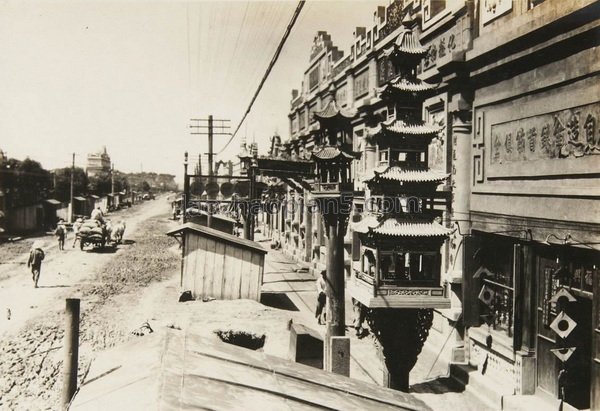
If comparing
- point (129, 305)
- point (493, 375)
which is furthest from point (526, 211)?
point (129, 305)

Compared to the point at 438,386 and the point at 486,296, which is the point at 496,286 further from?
the point at 438,386

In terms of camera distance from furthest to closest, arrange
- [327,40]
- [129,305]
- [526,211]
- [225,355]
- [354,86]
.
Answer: [327,40]
[354,86]
[129,305]
[526,211]
[225,355]

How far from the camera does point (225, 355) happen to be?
5020 millimetres

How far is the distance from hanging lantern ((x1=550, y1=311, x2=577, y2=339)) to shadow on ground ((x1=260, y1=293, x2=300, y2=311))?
11.7 meters

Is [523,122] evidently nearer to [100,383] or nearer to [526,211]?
[526,211]

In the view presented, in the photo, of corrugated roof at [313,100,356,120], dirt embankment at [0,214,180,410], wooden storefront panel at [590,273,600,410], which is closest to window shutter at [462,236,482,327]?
wooden storefront panel at [590,273,600,410]

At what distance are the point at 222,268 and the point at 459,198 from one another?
10.2m

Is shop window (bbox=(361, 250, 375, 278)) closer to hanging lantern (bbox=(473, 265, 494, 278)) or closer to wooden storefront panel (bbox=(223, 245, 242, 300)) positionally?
hanging lantern (bbox=(473, 265, 494, 278))

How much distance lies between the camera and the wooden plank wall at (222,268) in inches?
743

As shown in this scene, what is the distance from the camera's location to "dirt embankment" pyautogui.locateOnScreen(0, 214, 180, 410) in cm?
1002

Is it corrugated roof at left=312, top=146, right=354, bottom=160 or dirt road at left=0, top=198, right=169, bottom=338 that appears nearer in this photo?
corrugated roof at left=312, top=146, right=354, bottom=160

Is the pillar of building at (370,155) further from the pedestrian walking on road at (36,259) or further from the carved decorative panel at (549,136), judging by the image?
the pedestrian walking on road at (36,259)

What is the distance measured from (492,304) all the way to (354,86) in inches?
484

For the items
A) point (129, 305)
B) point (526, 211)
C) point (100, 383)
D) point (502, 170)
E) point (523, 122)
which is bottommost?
point (129, 305)
